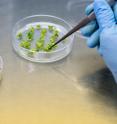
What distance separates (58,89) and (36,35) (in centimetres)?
24

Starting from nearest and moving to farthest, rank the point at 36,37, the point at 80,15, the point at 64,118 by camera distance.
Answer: the point at 64,118, the point at 36,37, the point at 80,15

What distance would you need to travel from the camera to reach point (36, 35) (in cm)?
103

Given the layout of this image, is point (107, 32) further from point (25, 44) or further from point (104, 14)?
point (25, 44)

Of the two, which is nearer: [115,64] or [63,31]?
[115,64]

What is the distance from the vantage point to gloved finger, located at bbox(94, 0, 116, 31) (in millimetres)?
823

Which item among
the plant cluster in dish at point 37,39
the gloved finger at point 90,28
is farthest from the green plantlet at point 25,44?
the gloved finger at point 90,28

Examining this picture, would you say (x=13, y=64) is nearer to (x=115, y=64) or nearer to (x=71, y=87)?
(x=71, y=87)

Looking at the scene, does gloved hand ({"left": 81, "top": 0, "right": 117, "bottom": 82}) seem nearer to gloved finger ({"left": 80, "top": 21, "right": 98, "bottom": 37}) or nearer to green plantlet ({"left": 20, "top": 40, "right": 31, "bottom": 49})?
gloved finger ({"left": 80, "top": 21, "right": 98, "bottom": 37})

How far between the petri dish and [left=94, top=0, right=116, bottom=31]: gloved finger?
0.54 ft

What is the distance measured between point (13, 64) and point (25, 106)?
16 cm

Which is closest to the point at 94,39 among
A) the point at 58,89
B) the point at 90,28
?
the point at 90,28

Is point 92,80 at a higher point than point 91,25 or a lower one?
lower

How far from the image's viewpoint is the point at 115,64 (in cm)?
82

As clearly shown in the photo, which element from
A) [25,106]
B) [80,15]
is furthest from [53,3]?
[25,106]
